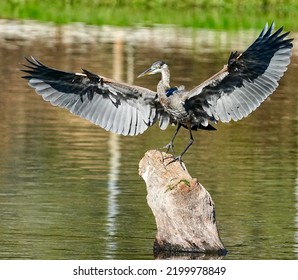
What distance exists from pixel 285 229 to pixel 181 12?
3408cm

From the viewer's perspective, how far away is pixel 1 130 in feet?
66.0

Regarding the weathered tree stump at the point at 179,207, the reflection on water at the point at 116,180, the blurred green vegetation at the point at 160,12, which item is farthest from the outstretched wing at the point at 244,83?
the blurred green vegetation at the point at 160,12

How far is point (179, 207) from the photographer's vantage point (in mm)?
12156

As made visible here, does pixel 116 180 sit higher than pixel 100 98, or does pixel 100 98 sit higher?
pixel 100 98

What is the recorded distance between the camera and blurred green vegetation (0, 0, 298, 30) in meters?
42.9

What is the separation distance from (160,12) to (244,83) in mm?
35526

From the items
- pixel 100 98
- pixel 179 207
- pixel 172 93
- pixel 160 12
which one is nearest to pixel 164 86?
pixel 172 93

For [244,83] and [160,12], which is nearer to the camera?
[244,83]

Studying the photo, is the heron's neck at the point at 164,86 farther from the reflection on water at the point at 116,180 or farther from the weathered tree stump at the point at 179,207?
the reflection on water at the point at 116,180

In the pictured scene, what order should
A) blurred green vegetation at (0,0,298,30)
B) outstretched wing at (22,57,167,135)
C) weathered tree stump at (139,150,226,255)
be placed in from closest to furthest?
weathered tree stump at (139,150,226,255) < outstretched wing at (22,57,167,135) < blurred green vegetation at (0,0,298,30)

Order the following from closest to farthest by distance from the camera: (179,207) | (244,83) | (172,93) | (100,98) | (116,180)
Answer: (179,207), (244,83), (172,93), (100,98), (116,180)

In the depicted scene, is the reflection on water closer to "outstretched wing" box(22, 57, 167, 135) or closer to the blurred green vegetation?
"outstretched wing" box(22, 57, 167, 135)

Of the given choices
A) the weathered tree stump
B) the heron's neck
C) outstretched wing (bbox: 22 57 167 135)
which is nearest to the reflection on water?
the weathered tree stump

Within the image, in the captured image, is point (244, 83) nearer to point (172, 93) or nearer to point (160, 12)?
point (172, 93)
